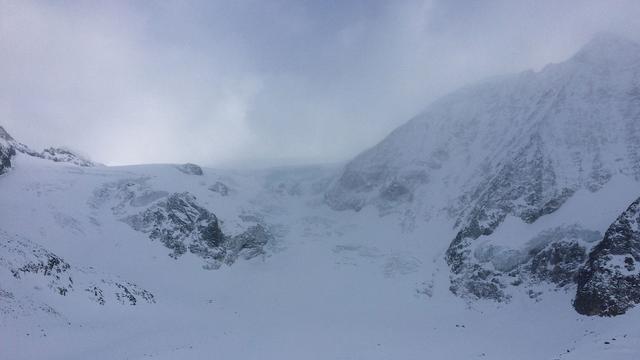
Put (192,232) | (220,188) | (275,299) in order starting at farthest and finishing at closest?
(220,188)
(192,232)
(275,299)

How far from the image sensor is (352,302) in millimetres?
78500

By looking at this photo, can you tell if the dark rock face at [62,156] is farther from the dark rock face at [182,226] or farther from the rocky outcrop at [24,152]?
the dark rock face at [182,226]

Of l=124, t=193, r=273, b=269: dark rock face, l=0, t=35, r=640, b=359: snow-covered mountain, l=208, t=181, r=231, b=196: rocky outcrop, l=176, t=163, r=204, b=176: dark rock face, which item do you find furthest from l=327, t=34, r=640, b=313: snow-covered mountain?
l=176, t=163, r=204, b=176: dark rock face

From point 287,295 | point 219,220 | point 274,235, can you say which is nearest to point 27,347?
point 287,295

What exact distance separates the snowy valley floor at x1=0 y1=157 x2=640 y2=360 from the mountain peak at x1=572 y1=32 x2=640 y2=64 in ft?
154

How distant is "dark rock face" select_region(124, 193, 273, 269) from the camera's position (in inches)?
3565

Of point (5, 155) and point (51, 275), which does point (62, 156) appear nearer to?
point (5, 155)

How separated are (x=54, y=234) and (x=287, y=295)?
36078mm

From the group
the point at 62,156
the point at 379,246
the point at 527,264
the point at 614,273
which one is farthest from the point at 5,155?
the point at 614,273

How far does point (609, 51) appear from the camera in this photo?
105 metres

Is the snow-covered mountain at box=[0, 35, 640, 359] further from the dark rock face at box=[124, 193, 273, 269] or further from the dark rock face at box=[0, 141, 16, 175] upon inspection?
the dark rock face at box=[0, 141, 16, 175]

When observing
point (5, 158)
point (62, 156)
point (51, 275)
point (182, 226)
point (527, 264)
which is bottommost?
point (527, 264)

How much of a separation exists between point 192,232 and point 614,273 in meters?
67.3

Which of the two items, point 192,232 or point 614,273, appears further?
point 192,232
